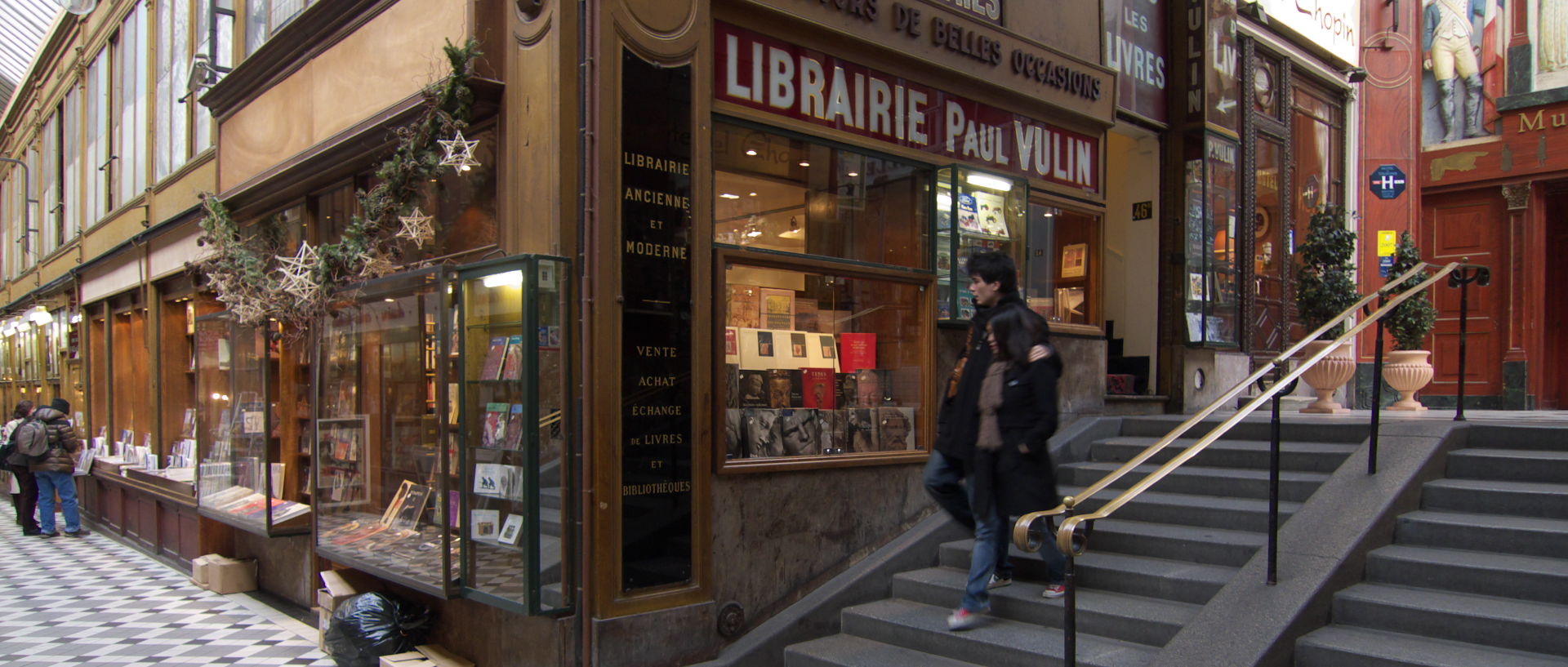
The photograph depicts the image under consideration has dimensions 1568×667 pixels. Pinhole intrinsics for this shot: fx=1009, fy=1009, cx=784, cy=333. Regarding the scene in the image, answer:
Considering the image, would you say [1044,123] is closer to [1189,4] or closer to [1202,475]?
[1189,4]

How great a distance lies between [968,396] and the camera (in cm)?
510

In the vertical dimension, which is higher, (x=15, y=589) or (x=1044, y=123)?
(x=1044, y=123)

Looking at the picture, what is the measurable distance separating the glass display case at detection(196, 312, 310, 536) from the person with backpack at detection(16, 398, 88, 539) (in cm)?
538

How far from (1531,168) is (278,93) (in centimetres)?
1365

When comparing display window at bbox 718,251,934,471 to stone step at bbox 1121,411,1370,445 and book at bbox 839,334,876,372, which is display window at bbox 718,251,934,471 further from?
stone step at bbox 1121,411,1370,445

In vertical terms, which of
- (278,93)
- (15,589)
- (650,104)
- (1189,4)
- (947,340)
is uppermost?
(1189,4)

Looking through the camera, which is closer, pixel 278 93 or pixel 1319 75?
pixel 278 93

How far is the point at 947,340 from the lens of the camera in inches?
277

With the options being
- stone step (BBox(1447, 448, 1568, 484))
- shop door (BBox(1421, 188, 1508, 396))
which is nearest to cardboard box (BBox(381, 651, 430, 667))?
stone step (BBox(1447, 448, 1568, 484))

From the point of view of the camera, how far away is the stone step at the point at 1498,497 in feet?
16.4

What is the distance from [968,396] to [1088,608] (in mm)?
1196

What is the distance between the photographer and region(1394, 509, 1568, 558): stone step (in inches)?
184

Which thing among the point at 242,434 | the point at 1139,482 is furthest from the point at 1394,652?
the point at 242,434

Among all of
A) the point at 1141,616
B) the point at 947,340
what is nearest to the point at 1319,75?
the point at 947,340
